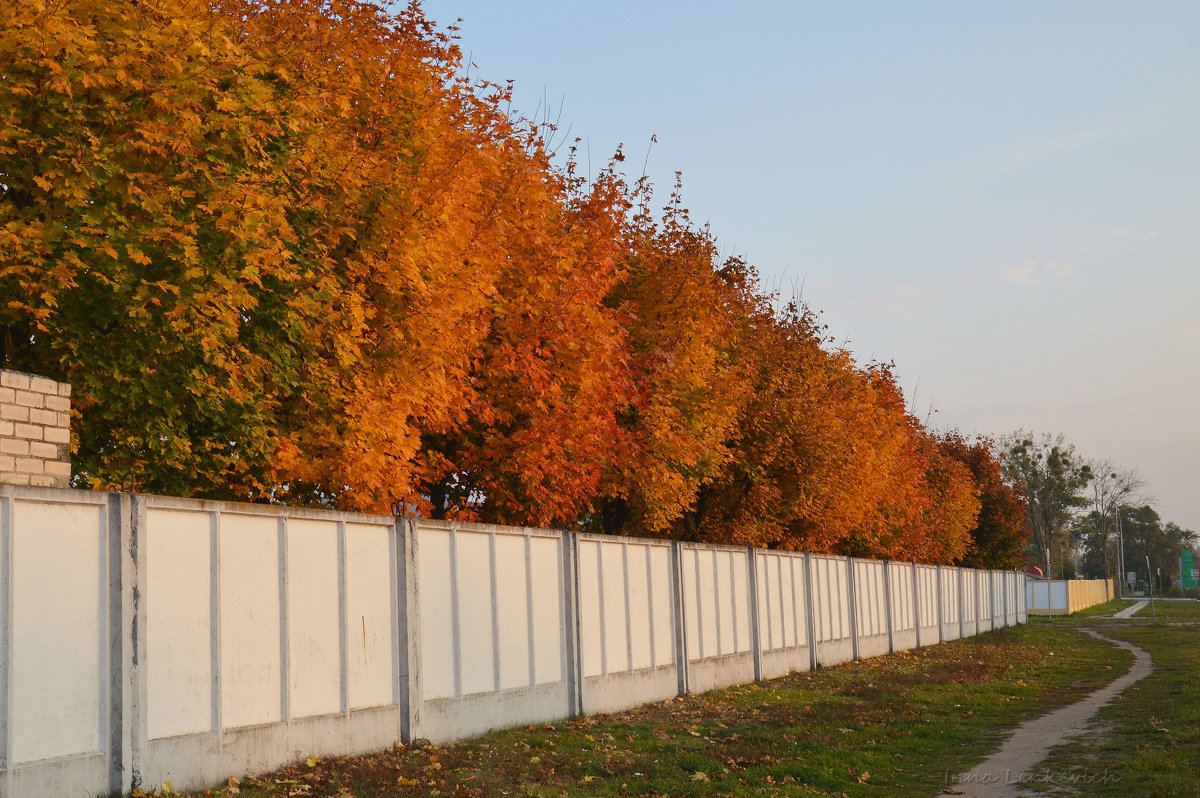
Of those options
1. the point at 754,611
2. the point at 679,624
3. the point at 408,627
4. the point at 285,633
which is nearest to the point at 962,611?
the point at 754,611

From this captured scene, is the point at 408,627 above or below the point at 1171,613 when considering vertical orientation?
above

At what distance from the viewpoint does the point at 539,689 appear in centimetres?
1547

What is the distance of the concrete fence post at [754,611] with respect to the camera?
23.3m

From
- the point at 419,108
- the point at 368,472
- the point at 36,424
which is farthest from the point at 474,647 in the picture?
the point at 419,108

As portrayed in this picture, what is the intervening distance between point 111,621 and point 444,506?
15354 millimetres

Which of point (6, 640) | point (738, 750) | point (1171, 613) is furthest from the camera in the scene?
point (1171, 613)

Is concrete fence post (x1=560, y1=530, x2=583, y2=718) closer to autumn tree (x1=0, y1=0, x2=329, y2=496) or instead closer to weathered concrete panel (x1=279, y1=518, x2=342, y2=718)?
autumn tree (x1=0, y1=0, x2=329, y2=496)

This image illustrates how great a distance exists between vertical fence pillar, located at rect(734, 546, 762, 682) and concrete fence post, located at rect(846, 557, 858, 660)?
7.60 metres

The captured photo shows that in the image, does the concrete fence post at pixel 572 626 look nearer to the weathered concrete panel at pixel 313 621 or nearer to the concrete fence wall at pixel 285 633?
the concrete fence wall at pixel 285 633

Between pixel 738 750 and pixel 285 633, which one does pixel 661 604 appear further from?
pixel 285 633

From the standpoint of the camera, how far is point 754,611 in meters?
23.6

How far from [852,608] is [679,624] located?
12179 mm

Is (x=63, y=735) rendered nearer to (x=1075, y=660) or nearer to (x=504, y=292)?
(x=504, y=292)

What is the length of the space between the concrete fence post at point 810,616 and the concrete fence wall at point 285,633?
683 cm
